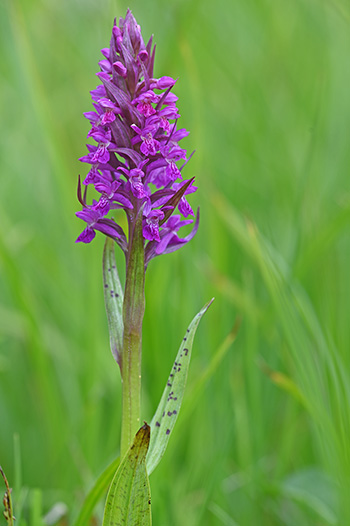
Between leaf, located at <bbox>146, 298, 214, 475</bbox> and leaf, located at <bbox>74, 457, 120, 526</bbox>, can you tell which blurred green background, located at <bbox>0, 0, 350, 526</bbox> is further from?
leaf, located at <bbox>146, 298, 214, 475</bbox>

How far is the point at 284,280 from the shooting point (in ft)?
6.17

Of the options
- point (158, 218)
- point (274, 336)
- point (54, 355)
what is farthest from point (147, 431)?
point (54, 355)

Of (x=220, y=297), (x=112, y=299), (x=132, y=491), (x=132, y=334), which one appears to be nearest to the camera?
(x=132, y=491)

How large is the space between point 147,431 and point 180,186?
0.67 m

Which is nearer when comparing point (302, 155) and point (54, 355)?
point (54, 355)

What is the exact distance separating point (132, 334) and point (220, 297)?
139cm

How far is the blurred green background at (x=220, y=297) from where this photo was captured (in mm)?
2010

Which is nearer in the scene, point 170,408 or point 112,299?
point 170,408

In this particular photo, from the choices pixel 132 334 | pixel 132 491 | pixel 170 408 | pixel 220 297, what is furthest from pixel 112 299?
pixel 220 297

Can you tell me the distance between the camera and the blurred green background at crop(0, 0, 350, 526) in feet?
6.59

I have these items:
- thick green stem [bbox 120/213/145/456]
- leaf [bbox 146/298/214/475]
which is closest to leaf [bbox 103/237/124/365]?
thick green stem [bbox 120/213/145/456]

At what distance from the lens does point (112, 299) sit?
5.32 feet

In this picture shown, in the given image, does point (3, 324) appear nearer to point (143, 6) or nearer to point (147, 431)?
point (147, 431)

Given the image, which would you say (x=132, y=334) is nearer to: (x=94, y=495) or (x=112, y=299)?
(x=112, y=299)
